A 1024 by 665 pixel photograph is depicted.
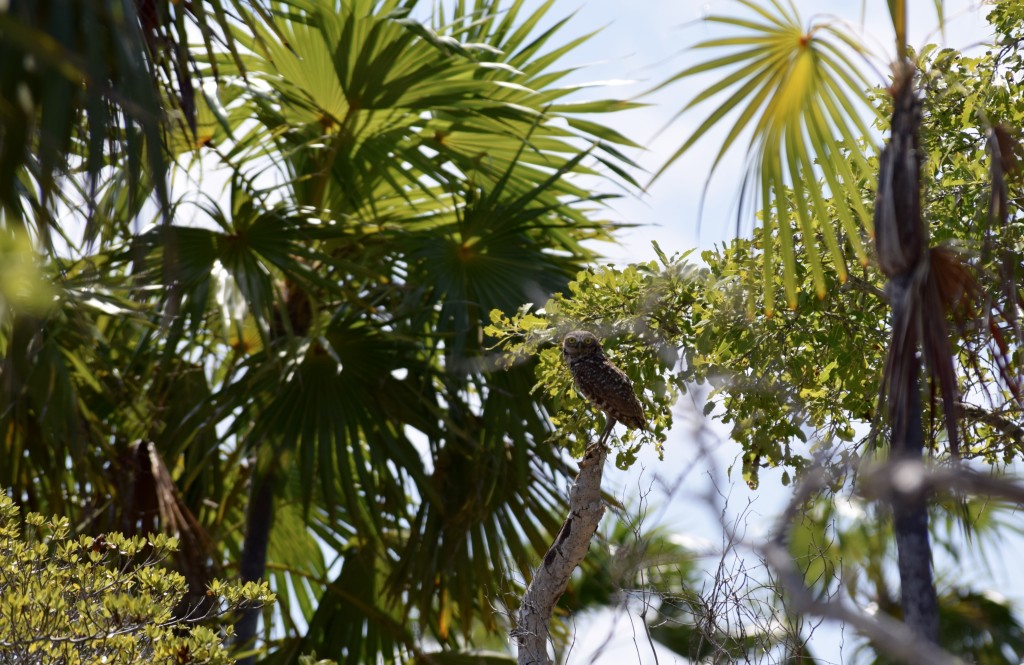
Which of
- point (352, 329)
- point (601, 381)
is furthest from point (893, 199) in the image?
point (352, 329)

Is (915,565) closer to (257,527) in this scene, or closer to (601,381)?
(601,381)

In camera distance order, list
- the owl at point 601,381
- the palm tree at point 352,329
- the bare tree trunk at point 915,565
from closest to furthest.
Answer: the bare tree trunk at point 915,565
the owl at point 601,381
the palm tree at point 352,329

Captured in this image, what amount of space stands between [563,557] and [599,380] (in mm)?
597

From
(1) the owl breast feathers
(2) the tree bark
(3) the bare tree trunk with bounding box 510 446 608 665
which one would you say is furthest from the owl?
(2) the tree bark

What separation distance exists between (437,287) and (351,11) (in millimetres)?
1341

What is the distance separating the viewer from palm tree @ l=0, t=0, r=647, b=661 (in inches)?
199

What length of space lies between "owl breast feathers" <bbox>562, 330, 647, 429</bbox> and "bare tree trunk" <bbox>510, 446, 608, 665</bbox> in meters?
0.15

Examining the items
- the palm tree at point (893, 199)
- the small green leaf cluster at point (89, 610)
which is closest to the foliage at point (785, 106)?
the palm tree at point (893, 199)

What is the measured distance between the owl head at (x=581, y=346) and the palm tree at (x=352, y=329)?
1474mm

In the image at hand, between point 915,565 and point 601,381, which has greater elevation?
point 601,381

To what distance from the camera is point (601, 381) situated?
3.49 meters

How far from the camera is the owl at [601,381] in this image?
3488mm

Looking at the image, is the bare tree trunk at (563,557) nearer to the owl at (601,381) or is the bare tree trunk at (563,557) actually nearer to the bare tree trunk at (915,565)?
the owl at (601,381)

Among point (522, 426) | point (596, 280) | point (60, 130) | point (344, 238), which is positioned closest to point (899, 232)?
point (60, 130)
